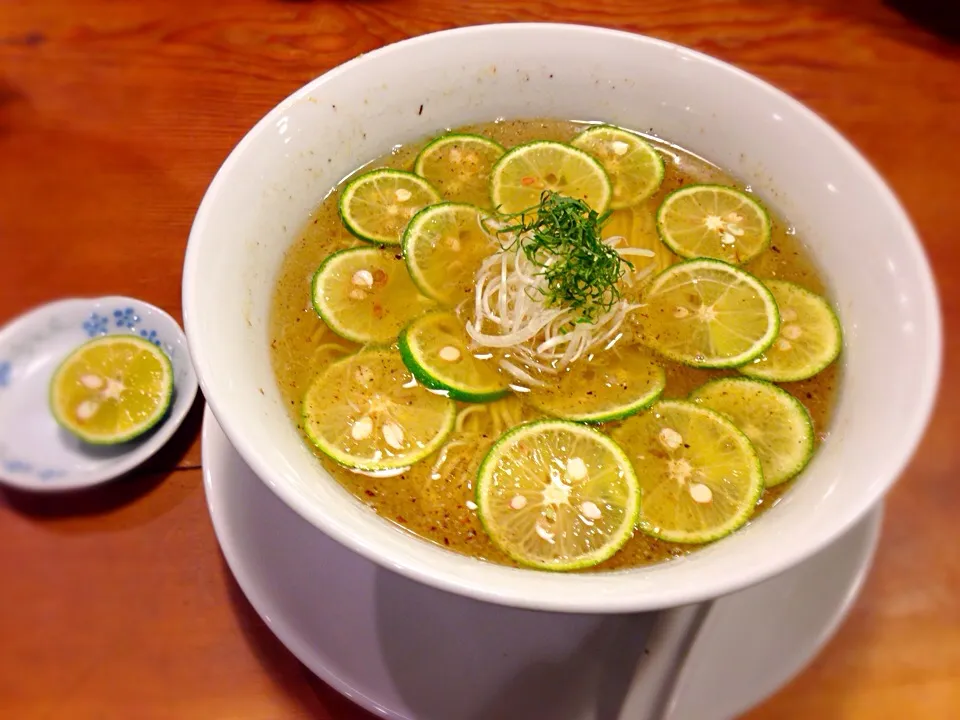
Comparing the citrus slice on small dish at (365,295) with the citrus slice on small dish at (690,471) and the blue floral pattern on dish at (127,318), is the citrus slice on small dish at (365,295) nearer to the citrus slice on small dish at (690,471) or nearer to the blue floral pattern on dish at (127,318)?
the citrus slice on small dish at (690,471)

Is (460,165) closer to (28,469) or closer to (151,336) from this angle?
(151,336)

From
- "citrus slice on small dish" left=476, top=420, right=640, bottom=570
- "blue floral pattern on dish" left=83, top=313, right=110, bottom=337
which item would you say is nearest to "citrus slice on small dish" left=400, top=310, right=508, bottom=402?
"citrus slice on small dish" left=476, top=420, right=640, bottom=570

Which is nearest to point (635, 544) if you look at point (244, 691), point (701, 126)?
point (244, 691)

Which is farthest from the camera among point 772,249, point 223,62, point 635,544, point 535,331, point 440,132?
point 223,62

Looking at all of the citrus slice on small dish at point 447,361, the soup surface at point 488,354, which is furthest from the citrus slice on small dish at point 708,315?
the citrus slice on small dish at point 447,361

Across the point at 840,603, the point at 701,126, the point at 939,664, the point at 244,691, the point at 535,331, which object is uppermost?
the point at 701,126

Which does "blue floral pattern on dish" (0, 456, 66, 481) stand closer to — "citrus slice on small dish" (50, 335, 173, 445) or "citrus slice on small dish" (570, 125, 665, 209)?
"citrus slice on small dish" (50, 335, 173, 445)

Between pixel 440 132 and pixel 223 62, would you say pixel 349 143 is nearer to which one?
pixel 440 132
